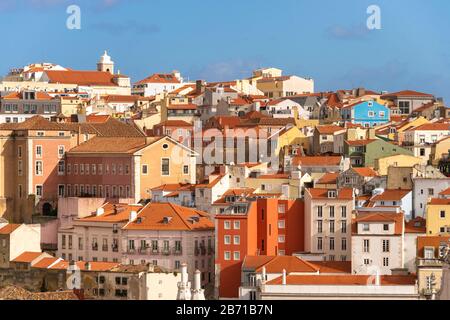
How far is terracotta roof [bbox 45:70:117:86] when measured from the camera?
10062cm

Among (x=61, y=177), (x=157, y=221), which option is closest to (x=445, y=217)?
(x=157, y=221)

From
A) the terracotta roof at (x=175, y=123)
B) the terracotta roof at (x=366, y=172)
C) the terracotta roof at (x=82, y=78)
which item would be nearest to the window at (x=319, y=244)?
the terracotta roof at (x=366, y=172)

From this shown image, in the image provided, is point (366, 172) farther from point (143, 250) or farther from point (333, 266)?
point (333, 266)

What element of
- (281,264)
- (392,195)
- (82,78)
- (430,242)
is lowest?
(281,264)

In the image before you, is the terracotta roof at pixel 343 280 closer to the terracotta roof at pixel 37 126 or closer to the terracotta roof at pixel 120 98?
the terracotta roof at pixel 37 126

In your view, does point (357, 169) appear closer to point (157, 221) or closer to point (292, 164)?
point (292, 164)

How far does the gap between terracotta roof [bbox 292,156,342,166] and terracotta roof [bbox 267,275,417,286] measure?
52.4ft

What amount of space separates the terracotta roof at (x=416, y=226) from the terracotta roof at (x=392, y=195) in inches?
79.2

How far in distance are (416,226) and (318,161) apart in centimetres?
1273

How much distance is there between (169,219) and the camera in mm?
46688

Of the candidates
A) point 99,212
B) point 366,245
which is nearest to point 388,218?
point 366,245

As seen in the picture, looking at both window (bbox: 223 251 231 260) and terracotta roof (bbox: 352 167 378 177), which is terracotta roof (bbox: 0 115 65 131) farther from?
window (bbox: 223 251 231 260)

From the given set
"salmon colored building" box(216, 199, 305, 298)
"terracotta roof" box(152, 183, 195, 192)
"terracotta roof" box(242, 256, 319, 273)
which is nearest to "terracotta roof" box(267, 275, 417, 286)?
"terracotta roof" box(242, 256, 319, 273)
